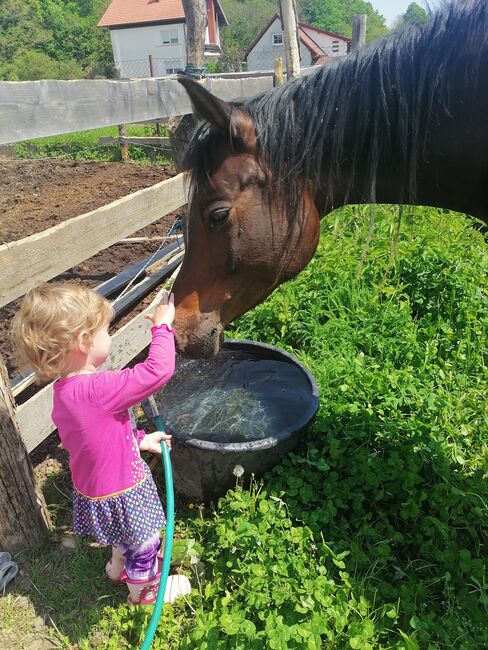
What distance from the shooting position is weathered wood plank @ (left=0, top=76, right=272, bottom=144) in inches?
85.4

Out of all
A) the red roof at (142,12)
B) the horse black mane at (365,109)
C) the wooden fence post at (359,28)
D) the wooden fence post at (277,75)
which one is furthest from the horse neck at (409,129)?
the red roof at (142,12)

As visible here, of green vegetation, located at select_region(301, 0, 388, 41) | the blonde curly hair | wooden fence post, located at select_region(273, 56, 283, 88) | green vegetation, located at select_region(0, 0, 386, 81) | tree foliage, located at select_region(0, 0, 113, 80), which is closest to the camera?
the blonde curly hair

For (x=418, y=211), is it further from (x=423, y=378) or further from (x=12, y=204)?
(x=12, y=204)

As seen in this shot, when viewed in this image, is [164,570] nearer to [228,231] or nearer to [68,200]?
[228,231]

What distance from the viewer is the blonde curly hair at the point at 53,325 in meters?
1.53

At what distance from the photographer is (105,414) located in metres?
1.64

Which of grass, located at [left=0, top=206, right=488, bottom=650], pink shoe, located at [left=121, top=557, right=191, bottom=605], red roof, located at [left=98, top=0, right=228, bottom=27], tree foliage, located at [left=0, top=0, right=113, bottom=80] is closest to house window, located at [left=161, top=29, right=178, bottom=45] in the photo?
red roof, located at [left=98, top=0, right=228, bottom=27]

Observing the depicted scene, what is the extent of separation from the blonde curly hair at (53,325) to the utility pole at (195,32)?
5.63 meters

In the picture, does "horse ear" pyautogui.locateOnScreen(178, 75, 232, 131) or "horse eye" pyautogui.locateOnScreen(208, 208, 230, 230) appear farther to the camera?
"horse eye" pyautogui.locateOnScreen(208, 208, 230, 230)

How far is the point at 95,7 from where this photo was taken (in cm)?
6450

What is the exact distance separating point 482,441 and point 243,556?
1.48 metres

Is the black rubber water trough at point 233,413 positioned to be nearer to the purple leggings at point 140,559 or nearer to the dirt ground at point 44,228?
the purple leggings at point 140,559

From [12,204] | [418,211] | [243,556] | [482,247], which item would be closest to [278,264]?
[243,556]

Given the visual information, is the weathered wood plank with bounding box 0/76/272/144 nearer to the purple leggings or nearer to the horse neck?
the horse neck
